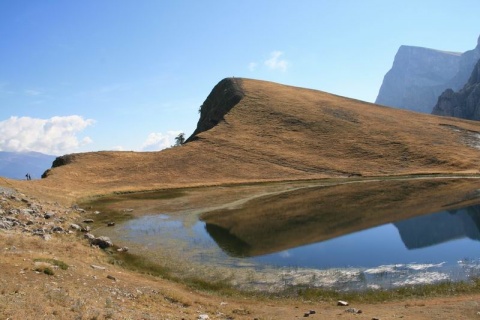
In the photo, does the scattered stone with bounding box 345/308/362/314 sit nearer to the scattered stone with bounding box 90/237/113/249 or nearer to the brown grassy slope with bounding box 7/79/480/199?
the scattered stone with bounding box 90/237/113/249

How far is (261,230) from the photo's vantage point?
149 ft

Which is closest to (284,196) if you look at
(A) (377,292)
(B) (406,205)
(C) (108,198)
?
(B) (406,205)

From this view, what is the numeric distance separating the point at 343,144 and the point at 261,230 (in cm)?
8439

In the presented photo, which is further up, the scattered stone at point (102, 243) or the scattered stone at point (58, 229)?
the scattered stone at point (58, 229)

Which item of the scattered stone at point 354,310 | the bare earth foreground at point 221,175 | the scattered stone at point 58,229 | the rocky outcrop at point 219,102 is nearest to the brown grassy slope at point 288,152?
the bare earth foreground at point 221,175

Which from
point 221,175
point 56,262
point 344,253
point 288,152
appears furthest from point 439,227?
point 288,152

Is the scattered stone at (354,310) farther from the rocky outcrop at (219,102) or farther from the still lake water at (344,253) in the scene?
the rocky outcrop at (219,102)

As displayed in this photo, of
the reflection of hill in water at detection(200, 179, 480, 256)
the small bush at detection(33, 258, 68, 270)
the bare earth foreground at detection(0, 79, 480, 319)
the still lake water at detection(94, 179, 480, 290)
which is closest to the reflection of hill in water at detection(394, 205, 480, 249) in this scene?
the still lake water at detection(94, 179, 480, 290)

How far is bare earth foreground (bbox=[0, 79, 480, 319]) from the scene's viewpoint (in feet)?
67.2

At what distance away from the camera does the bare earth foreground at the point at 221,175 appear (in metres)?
20.5

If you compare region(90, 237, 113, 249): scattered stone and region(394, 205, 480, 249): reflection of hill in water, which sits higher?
region(394, 205, 480, 249): reflection of hill in water

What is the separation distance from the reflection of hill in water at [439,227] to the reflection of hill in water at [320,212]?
1.54 meters

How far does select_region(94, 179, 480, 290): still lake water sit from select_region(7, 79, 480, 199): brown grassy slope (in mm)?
37006

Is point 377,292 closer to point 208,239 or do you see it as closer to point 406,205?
point 208,239
